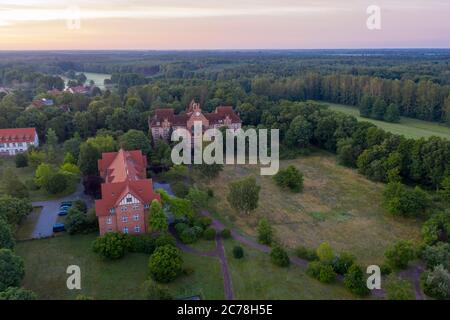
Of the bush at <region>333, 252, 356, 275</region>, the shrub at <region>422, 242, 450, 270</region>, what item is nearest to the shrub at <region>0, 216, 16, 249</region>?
the bush at <region>333, 252, 356, 275</region>

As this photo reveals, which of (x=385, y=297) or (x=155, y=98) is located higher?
(x=155, y=98)

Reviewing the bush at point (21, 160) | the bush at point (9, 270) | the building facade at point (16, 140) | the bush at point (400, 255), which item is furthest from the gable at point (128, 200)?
the building facade at point (16, 140)

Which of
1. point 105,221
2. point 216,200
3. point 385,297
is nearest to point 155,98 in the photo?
point 216,200

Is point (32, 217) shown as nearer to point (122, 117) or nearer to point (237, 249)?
point (237, 249)

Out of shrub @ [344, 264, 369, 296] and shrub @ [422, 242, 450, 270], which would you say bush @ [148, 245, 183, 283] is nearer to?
shrub @ [344, 264, 369, 296]

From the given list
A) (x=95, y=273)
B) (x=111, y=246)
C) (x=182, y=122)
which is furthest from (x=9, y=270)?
(x=182, y=122)

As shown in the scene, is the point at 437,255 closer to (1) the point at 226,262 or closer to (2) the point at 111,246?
(1) the point at 226,262
